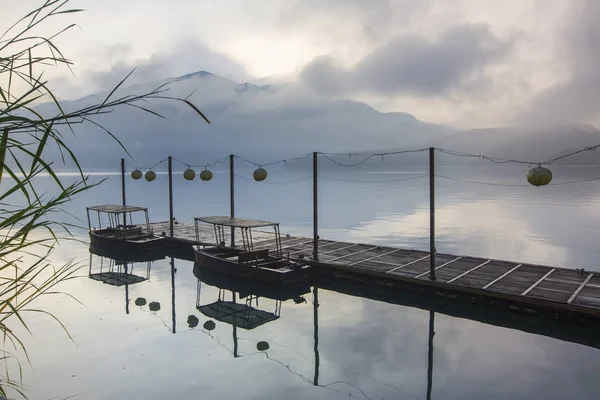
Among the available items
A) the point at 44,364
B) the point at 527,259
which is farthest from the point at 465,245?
the point at 44,364

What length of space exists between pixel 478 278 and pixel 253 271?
10.1 meters

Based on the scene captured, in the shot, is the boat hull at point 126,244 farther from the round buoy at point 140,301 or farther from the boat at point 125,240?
the round buoy at point 140,301

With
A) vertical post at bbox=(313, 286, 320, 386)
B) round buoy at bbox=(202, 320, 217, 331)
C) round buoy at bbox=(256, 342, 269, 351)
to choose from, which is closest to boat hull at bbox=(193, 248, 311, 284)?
vertical post at bbox=(313, 286, 320, 386)

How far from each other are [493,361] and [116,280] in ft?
63.9

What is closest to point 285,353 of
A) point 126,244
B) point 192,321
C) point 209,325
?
point 209,325

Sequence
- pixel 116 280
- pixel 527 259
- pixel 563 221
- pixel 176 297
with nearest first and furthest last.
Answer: pixel 176 297, pixel 116 280, pixel 527 259, pixel 563 221

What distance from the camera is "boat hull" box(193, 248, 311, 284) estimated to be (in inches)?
798

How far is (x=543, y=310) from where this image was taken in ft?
51.3

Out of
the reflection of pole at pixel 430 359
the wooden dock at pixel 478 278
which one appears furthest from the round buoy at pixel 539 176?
the reflection of pole at pixel 430 359

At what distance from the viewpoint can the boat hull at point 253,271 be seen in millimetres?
20266

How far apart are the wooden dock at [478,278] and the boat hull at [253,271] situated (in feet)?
5.23

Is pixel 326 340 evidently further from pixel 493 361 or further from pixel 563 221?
pixel 563 221

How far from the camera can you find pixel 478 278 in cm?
1816

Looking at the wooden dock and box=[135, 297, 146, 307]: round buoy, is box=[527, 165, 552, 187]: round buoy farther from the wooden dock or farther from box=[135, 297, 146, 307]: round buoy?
box=[135, 297, 146, 307]: round buoy
